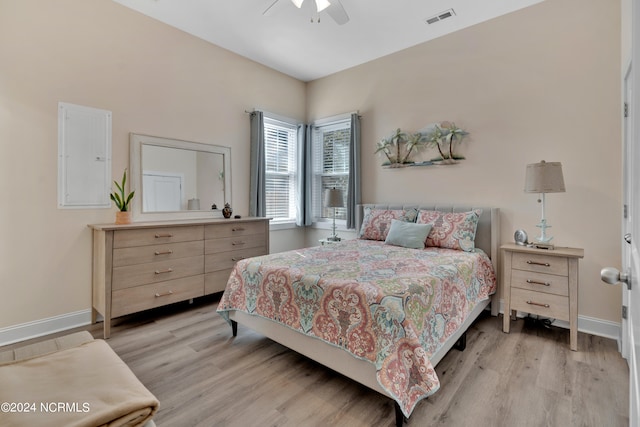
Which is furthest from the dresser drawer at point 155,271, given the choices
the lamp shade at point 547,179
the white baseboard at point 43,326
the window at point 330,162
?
the lamp shade at point 547,179

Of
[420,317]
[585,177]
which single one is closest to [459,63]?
[585,177]

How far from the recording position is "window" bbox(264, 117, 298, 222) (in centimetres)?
446

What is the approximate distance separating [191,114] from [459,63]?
3.08 m

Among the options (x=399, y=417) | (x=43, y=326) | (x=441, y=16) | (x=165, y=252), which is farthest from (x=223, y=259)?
(x=441, y=16)

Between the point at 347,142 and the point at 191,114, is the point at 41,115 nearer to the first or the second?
the point at 191,114

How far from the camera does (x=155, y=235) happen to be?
2.82m

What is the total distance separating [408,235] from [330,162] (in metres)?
2.05

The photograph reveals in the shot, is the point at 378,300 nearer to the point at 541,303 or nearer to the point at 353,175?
the point at 541,303

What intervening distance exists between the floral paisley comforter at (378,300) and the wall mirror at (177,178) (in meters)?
1.44

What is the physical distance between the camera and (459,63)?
3.35 m

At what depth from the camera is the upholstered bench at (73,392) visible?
806 millimetres

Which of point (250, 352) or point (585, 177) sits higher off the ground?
point (585, 177)

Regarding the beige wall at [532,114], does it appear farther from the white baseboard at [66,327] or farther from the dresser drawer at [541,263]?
the dresser drawer at [541,263]

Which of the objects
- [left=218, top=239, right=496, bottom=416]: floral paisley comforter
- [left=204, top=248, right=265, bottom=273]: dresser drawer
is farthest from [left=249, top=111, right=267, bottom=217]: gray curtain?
[left=218, top=239, right=496, bottom=416]: floral paisley comforter
